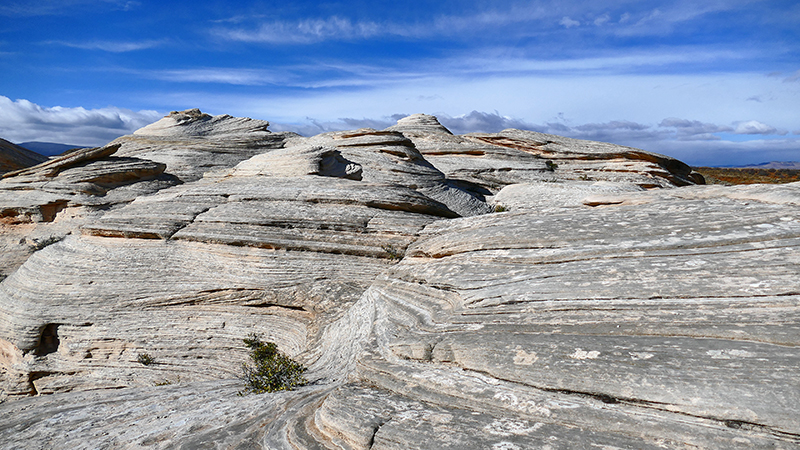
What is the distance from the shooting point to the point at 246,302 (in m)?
17.0

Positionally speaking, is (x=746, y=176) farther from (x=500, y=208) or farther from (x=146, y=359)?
(x=146, y=359)

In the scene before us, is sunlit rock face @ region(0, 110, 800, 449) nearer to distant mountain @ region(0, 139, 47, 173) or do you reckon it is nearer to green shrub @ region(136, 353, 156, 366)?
green shrub @ region(136, 353, 156, 366)

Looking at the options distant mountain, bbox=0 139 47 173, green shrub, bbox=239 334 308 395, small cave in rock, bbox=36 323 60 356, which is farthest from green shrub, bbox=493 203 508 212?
distant mountain, bbox=0 139 47 173

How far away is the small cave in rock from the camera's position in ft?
58.1

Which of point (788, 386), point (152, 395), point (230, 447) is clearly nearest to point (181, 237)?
point (152, 395)

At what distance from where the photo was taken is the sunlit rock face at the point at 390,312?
637 cm

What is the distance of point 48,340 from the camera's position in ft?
58.9

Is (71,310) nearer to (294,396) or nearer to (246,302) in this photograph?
(246,302)

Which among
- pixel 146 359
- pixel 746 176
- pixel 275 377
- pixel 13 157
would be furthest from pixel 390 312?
pixel 746 176

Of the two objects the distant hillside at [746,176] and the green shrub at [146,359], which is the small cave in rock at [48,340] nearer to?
the green shrub at [146,359]

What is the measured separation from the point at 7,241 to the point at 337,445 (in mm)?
28022

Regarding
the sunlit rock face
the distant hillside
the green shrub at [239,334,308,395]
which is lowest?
the green shrub at [239,334,308,395]

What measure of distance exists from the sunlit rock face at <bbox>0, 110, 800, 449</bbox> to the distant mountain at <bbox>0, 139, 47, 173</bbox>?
79.9 feet

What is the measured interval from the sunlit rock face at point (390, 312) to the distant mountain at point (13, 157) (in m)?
24.3
